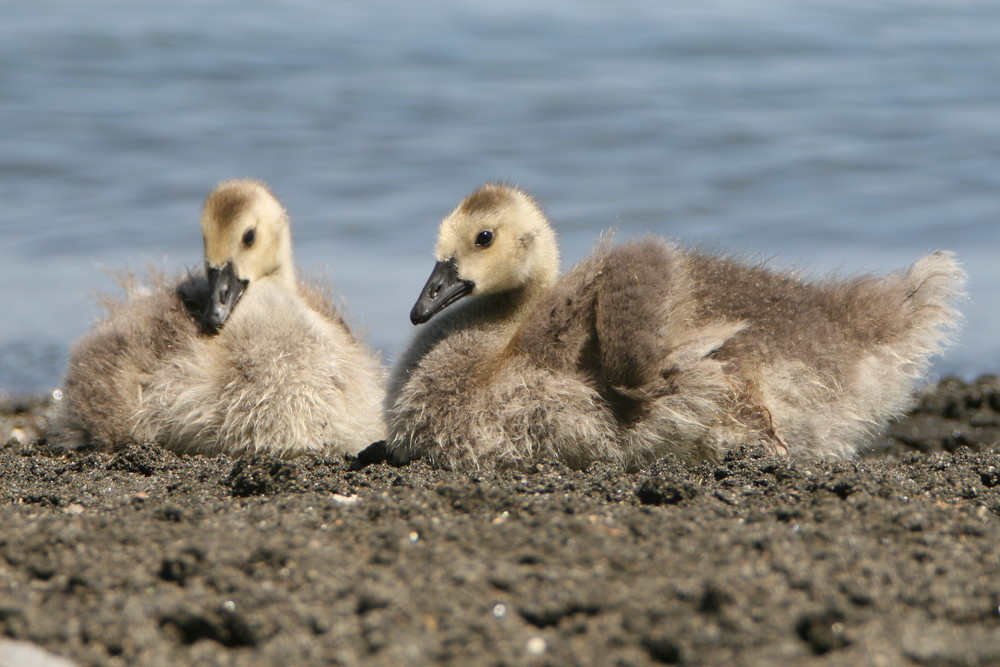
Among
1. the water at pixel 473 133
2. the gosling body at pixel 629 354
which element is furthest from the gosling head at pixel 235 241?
the gosling body at pixel 629 354

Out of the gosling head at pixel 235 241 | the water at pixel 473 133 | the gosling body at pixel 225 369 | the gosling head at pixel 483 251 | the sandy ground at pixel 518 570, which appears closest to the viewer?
the sandy ground at pixel 518 570

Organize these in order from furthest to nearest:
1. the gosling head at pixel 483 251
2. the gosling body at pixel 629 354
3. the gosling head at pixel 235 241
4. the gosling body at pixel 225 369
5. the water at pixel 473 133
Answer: the water at pixel 473 133 < the gosling head at pixel 235 241 < the gosling body at pixel 225 369 < the gosling head at pixel 483 251 < the gosling body at pixel 629 354

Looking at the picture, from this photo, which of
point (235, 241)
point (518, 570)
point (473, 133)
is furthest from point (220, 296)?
point (473, 133)

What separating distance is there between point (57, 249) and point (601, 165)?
256 inches

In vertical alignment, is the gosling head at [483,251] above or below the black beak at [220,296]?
above

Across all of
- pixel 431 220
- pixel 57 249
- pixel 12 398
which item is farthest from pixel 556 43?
pixel 12 398

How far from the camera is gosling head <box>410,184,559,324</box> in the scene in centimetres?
581

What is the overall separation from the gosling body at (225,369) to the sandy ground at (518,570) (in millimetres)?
1185

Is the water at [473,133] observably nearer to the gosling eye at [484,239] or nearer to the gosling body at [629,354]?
the gosling body at [629,354]

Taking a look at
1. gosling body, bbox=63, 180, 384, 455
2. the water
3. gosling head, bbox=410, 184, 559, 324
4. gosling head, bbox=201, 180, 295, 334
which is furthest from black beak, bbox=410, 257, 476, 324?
the water

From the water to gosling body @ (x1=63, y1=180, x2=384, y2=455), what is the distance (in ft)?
3.52

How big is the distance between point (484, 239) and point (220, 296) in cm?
157

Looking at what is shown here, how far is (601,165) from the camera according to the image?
48.6ft

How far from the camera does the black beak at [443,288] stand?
583cm
